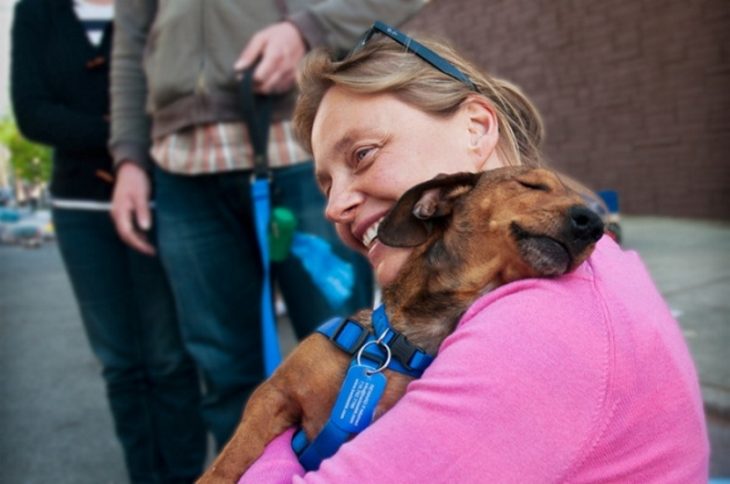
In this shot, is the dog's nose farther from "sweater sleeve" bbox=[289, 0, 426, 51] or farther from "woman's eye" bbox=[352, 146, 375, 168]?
"sweater sleeve" bbox=[289, 0, 426, 51]

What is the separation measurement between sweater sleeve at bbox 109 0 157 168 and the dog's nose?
2.11 meters

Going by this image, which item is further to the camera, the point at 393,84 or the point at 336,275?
the point at 336,275

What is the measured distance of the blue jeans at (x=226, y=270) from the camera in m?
2.55

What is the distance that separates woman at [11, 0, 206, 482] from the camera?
3.08 meters

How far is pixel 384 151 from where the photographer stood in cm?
140

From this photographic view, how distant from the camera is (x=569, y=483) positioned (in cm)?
100

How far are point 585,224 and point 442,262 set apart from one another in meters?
0.30

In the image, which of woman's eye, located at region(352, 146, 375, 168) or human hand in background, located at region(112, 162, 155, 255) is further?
human hand in background, located at region(112, 162, 155, 255)

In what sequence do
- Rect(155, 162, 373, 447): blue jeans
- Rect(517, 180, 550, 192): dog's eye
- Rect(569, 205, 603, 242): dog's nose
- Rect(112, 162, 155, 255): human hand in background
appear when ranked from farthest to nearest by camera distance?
Rect(112, 162, 155, 255): human hand in background → Rect(155, 162, 373, 447): blue jeans → Rect(517, 180, 550, 192): dog's eye → Rect(569, 205, 603, 242): dog's nose

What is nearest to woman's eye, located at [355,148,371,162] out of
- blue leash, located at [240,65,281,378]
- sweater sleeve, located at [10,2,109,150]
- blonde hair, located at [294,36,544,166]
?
blonde hair, located at [294,36,544,166]

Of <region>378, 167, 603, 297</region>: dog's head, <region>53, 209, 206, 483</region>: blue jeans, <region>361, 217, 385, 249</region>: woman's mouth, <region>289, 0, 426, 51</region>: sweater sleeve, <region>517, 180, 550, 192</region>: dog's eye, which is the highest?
<region>289, 0, 426, 51</region>: sweater sleeve

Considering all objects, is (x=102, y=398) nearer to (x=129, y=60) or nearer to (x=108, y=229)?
(x=108, y=229)

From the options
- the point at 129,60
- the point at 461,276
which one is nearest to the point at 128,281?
the point at 129,60

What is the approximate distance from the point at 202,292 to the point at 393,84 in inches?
57.2
